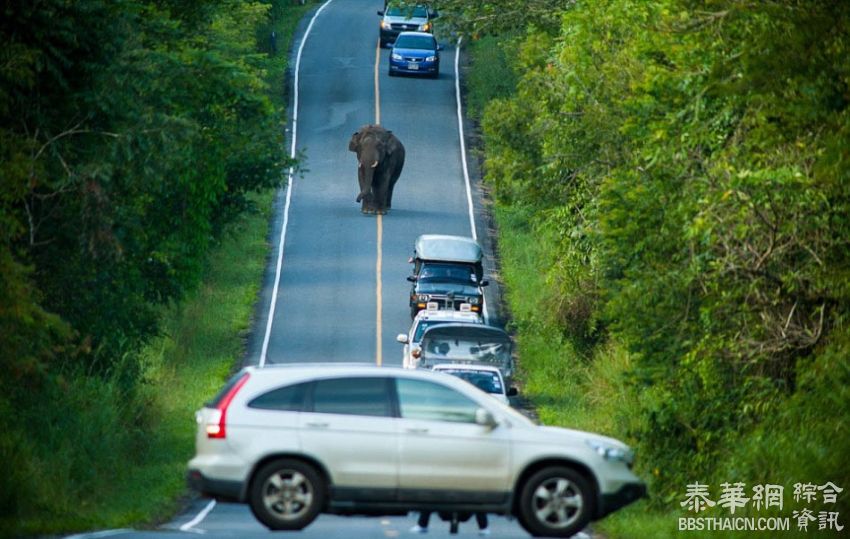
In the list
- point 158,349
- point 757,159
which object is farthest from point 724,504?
point 158,349

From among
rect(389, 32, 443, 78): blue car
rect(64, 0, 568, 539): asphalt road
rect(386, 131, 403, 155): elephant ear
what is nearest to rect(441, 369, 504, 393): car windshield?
rect(64, 0, 568, 539): asphalt road

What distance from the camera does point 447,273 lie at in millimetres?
42625

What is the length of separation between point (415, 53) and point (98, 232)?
155ft

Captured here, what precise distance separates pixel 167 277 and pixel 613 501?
1893cm

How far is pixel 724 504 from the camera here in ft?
67.9

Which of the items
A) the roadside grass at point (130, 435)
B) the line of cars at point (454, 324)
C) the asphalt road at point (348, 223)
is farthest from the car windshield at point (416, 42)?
the line of cars at point (454, 324)

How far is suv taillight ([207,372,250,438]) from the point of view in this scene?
660 inches

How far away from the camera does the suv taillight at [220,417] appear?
16.8m

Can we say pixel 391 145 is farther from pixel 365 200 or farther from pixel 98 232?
pixel 98 232

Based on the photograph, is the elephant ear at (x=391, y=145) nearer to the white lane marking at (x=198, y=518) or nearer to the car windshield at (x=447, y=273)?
the car windshield at (x=447, y=273)

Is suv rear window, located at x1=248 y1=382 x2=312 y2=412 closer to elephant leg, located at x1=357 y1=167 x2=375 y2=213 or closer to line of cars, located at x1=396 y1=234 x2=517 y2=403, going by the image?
line of cars, located at x1=396 y1=234 x2=517 y2=403

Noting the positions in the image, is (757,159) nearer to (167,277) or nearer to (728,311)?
(728,311)

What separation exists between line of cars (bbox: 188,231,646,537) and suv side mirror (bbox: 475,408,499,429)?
19 millimetres

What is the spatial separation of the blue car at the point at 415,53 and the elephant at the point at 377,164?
16.8 m
